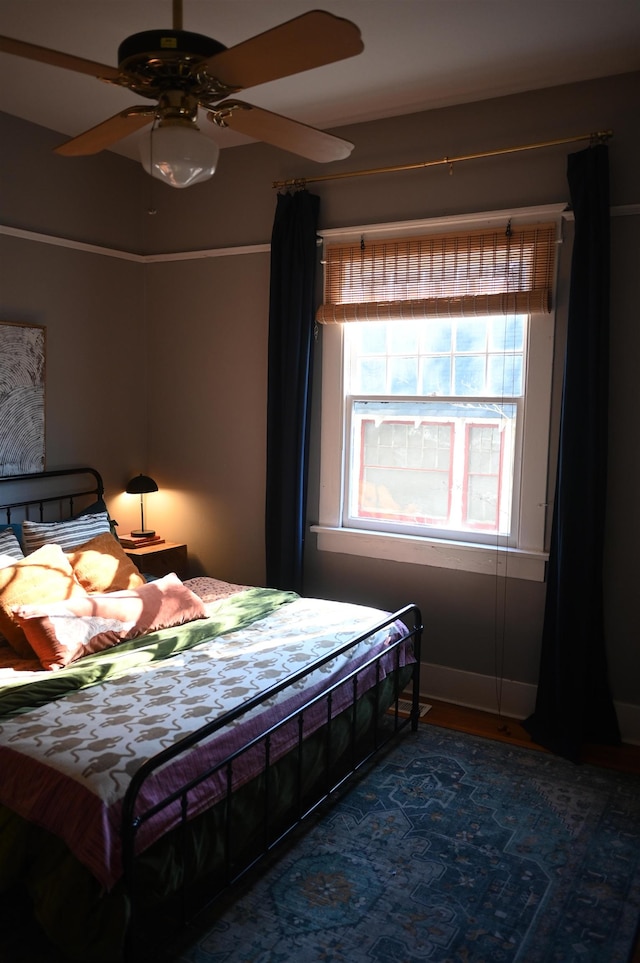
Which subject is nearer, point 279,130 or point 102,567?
point 279,130

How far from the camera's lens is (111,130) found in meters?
2.18

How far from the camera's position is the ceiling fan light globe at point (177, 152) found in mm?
1886

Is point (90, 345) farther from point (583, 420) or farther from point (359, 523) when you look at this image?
point (583, 420)

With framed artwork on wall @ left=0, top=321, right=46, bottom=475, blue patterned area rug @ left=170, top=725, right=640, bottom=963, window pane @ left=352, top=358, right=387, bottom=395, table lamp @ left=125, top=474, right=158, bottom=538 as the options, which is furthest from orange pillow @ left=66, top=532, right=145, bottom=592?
window pane @ left=352, top=358, right=387, bottom=395

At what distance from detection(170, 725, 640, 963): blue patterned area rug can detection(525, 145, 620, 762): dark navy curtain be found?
29 cm

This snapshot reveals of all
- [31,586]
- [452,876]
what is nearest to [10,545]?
[31,586]

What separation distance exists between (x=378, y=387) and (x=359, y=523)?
0.74 meters

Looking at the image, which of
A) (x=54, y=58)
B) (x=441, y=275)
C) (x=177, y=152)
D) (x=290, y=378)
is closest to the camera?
(x=54, y=58)

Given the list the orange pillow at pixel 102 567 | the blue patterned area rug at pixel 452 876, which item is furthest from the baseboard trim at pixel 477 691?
the orange pillow at pixel 102 567

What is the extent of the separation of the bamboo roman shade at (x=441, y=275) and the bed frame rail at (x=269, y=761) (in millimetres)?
1489


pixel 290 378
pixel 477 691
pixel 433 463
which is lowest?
pixel 477 691

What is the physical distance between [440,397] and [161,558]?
184 centimetres

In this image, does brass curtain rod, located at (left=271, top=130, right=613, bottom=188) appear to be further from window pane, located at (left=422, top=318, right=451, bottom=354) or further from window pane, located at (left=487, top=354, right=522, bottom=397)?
window pane, located at (left=487, top=354, right=522, bottom=397)

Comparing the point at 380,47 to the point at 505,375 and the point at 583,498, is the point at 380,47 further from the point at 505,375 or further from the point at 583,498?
the point at 583,498
